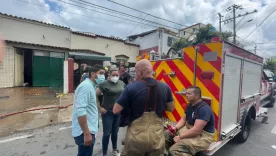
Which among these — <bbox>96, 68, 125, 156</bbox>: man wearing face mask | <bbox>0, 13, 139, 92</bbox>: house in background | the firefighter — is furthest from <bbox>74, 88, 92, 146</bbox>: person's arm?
<bbox>0, 13, 139, 92</bbox>: house in background

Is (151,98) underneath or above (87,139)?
above

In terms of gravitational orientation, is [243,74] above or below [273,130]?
above

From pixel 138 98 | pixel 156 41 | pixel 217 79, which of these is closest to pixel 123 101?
pixel 138 98

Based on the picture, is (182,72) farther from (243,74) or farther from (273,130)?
(273,130)

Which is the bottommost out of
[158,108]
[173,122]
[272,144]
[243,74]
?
[272,144]

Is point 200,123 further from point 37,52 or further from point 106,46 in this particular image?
point 106,46

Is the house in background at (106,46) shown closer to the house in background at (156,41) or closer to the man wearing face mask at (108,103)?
the house in background at (156,41)

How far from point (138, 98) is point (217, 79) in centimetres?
137

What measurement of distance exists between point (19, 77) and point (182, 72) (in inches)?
Result: 487

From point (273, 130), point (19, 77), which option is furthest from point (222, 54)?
point (19, 77)

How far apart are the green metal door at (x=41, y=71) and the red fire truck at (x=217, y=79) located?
35.5 feet

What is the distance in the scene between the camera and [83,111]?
191 centimetres

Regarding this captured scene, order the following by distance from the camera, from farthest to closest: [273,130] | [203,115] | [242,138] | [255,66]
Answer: [273,130] → [255,66] → [242,138] → [203,115]

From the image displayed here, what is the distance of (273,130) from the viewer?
474 centimetres
